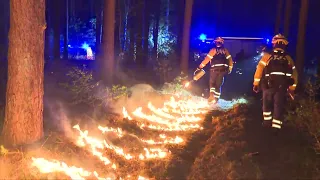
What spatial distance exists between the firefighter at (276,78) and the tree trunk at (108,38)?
6.01 metres

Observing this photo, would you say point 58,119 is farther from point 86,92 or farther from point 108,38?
point 108,38

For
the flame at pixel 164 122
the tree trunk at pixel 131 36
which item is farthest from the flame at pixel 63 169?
the tree trunk at pixel 131 36

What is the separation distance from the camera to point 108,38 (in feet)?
42.1

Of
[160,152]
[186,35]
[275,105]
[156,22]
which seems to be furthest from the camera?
[156,22]

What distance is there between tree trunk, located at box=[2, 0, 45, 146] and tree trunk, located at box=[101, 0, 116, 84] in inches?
252

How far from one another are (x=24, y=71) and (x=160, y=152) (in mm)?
2667

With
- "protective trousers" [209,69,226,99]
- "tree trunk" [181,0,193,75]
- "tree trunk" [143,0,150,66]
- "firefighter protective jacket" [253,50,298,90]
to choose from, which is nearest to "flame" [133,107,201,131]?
"firefighter protective jacket" [253,50,298,90]

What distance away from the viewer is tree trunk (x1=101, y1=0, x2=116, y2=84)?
12.7m

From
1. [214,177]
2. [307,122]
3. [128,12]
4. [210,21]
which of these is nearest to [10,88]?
[214,177]

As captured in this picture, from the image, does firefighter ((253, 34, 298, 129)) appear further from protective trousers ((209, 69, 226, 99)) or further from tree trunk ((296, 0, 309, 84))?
tree trunk ((296, 0, 309, 84))

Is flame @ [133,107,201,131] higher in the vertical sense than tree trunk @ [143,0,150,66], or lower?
lower

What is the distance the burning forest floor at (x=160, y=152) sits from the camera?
565 centimetres

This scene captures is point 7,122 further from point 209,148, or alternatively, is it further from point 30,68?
point 209,148

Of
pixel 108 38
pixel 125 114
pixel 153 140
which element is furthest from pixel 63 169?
pixel 108 38
